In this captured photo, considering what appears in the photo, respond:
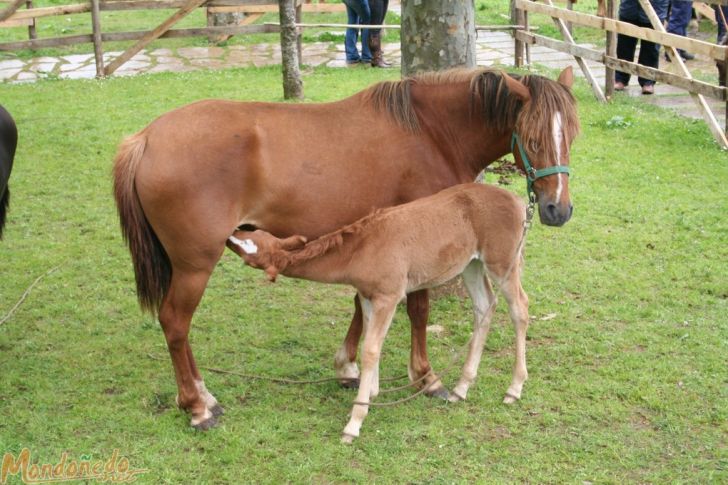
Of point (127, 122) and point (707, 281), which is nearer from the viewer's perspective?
point (707, 281)

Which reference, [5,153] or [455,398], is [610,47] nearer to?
[455,398]

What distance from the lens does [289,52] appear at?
12.2 m

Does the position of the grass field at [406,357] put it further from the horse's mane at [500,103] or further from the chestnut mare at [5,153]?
the horse's mane at [500,103]

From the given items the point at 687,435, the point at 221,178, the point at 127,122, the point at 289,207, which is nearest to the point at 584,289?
the point at 687,435

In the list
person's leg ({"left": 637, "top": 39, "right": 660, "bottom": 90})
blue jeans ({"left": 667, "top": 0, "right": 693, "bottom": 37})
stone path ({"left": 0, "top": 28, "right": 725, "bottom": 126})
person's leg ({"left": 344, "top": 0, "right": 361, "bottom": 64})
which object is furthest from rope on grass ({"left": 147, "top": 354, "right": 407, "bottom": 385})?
person's leg ({"left": 344, "top": 0, "right": 361, "bottom": 64})

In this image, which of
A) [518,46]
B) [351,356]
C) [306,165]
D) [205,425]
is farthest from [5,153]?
[518,46]

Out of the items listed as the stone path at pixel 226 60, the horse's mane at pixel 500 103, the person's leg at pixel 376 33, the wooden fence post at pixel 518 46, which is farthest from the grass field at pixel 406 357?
the person's leg at pixel 376 33

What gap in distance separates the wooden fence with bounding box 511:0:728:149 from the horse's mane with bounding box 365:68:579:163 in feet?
18.9

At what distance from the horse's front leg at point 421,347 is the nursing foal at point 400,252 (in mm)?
175

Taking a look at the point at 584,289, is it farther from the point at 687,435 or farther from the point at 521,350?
the point at 687,435

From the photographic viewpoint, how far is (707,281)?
23.1ft

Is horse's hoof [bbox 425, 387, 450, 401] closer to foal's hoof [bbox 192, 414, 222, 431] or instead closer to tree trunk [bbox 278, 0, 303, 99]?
foal's hoof [bbox 192, 414, 222, 431]

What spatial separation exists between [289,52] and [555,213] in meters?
7.89

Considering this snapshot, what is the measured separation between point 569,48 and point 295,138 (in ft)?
29.3
